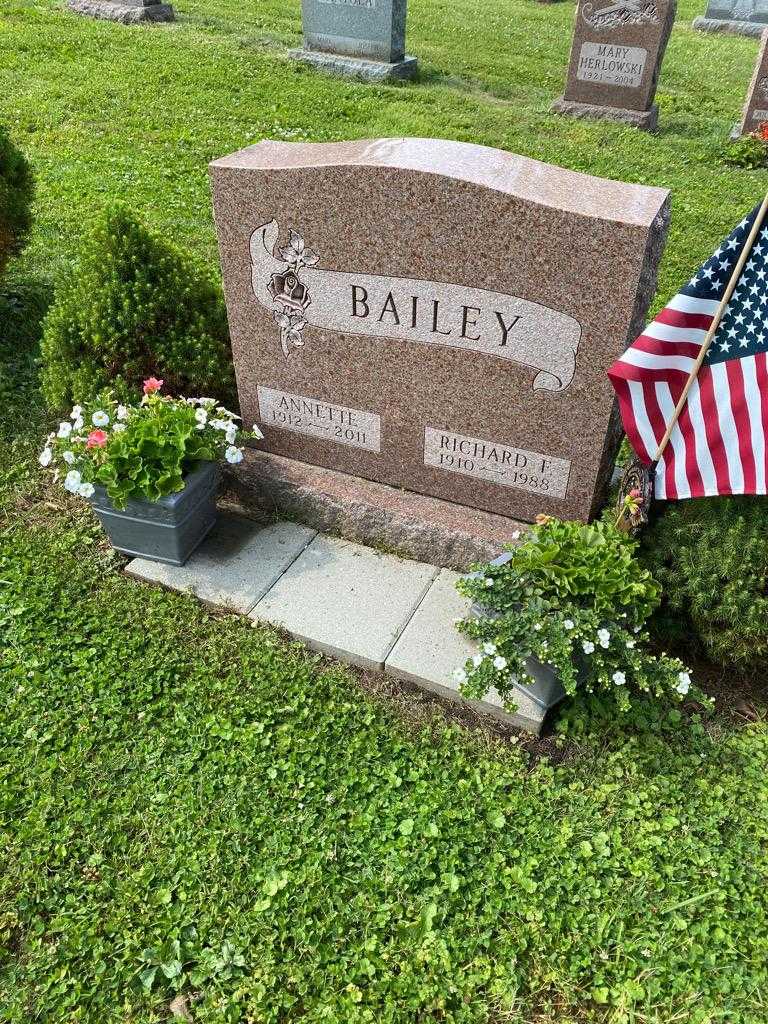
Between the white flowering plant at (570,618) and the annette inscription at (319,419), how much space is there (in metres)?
1.09

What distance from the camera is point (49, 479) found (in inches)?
179

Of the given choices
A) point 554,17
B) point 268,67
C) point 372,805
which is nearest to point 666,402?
point 372,805

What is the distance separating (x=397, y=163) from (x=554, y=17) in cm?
1577

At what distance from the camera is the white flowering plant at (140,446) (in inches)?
143

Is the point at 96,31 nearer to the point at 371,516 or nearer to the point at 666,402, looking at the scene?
the point at 371,516

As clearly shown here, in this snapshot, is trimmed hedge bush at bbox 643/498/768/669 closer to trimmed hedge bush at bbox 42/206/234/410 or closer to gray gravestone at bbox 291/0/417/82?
trimmed hedge bush at bbox 42/206/234/410

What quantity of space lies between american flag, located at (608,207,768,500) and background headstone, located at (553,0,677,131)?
8.13m

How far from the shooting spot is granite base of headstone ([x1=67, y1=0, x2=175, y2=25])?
11945 mm

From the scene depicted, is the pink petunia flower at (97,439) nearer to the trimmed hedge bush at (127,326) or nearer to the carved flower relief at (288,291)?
the trimmed hedge bush at (127,326)

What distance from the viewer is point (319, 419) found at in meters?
4.17

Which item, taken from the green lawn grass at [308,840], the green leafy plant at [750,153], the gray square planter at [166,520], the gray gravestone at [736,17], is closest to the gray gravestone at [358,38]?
the green leafy plant at [750,153]

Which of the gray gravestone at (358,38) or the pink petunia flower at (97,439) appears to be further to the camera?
the gray gravestone at (358,38)

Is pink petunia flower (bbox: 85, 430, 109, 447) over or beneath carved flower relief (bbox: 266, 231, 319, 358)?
beneath

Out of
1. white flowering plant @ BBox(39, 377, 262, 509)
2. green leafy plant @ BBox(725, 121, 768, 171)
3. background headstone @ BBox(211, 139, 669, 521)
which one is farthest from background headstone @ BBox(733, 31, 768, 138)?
white flowering plant @ BBox(39, 377, 262, 509)
